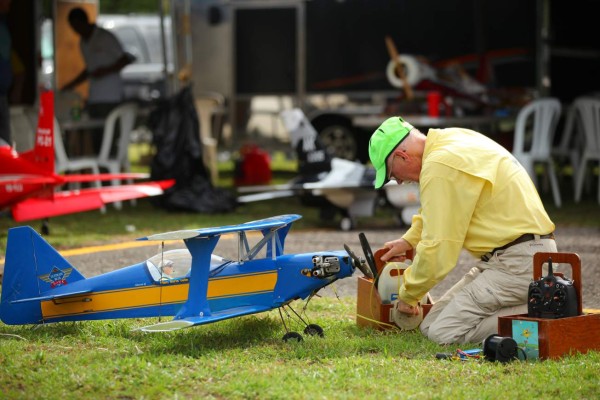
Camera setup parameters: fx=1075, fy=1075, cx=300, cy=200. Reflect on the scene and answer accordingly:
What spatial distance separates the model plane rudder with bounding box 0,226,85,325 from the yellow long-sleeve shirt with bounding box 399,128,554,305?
2103mm

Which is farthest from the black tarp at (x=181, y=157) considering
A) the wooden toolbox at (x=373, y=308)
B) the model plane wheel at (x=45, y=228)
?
the wooden toolbox at (x=373, y=308)

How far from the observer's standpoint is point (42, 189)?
10.2 m

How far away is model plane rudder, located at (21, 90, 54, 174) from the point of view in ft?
33.7

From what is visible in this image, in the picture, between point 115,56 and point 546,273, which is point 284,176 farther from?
point 546,273

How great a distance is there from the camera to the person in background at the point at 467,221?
19.4ft

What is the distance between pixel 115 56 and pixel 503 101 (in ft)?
18.5

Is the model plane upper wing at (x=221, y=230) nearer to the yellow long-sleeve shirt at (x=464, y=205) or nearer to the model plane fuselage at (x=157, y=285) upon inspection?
the model plane fuselage at (x=157, y=285)

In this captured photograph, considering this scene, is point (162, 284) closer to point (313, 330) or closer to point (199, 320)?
point (199, 320)

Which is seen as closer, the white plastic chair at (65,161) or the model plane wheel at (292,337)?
the model plane wheel at (292,337)

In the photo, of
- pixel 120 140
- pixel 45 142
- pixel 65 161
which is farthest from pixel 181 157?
pixel 45 142

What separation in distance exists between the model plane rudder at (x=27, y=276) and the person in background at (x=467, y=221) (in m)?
2.05

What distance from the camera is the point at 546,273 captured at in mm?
6066

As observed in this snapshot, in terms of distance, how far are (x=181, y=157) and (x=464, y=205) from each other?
8141 mm

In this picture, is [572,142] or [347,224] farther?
[572,142]
